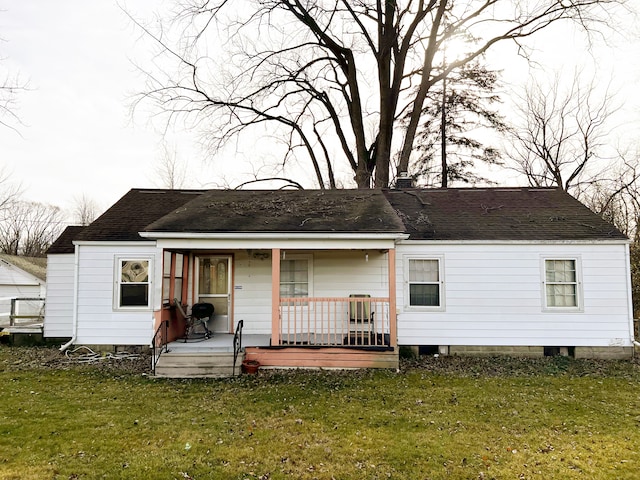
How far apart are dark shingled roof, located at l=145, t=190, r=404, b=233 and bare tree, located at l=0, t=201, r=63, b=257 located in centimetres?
3608

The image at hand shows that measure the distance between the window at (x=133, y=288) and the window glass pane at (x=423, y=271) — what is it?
259 inches

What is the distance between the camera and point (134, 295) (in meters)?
9.92

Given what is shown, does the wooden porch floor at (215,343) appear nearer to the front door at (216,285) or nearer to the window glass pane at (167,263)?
the front door at (216,285)

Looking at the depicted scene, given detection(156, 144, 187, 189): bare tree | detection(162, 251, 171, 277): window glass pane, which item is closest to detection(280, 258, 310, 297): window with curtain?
detection(162, 251, 171, 277): window glass pane

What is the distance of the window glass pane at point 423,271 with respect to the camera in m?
9.71

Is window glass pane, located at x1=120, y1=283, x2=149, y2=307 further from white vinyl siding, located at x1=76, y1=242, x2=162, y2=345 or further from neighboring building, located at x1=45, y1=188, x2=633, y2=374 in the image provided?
white vinyl siding, located at x1=76, y1=242, x2=162, y2=345

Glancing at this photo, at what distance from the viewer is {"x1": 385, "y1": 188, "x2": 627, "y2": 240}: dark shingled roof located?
9.70 meters

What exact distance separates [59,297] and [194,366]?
532 centimetres

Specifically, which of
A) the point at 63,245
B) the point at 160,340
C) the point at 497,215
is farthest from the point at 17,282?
the point at 497,215

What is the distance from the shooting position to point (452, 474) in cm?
410

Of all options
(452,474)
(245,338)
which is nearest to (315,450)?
(452,474)

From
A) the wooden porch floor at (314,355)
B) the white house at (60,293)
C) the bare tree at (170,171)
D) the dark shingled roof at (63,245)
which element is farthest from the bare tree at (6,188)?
the wooden porch floor at (314,355)

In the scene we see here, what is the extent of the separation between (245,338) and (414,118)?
13107 mm

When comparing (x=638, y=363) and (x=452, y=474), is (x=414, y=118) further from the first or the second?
(x=452, y=474)
